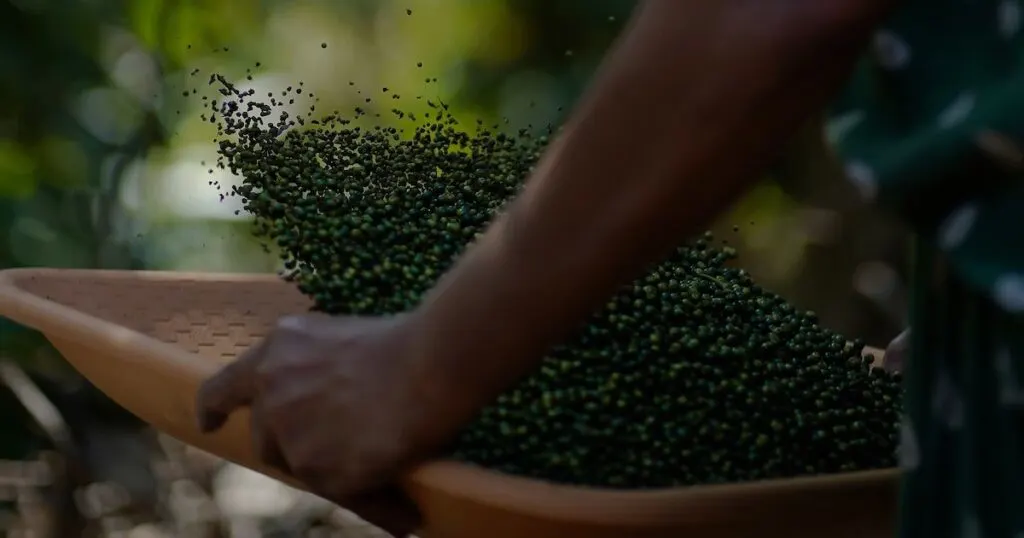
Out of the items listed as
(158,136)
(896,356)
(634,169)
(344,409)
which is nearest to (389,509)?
(344,409)

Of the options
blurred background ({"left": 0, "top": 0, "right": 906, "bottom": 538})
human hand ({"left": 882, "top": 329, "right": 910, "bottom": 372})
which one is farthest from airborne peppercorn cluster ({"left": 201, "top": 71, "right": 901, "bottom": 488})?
blurred background ({"left": 0, "top": 0, "right": 906, "bottom": 538})

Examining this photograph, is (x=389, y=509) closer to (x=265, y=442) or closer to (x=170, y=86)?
(x=265, y=442)

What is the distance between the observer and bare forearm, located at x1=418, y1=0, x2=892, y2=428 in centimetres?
29

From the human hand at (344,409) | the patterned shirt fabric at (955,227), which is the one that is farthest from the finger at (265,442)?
the patterned shirt fabric at (955,227)

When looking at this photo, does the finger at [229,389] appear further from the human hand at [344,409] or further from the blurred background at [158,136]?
the blurred background at [158,136]

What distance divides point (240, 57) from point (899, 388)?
3.53ft

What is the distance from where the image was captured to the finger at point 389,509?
0.39m

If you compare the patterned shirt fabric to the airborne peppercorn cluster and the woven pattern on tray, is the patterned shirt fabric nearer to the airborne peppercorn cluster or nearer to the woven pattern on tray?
the airborne peppercorn cluster

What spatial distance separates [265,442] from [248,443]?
0.05 meters

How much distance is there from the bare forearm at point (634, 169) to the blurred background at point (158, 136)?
0.80 metres

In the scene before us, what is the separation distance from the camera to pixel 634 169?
0.31 meters

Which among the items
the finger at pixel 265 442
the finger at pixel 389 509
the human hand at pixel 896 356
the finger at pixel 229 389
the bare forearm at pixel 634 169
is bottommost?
the human hand at pixel 896 356

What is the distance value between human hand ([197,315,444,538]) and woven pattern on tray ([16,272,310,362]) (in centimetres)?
24

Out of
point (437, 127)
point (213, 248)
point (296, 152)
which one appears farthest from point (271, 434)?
point (213, 248)
